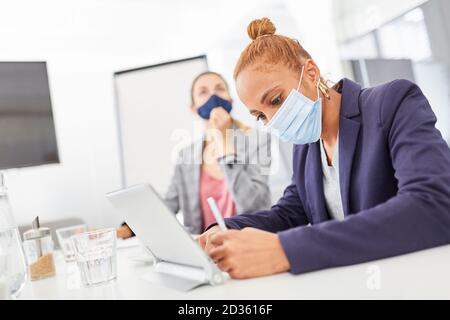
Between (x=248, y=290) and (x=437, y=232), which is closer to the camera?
(x=248, y=290)

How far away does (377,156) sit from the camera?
3.02 feet

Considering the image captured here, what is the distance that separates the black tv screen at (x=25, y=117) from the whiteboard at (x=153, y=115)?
0.41 metres

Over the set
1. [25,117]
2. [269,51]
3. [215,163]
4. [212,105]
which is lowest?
[215,163]

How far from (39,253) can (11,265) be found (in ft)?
0.87

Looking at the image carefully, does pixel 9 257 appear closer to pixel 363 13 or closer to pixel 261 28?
pixel 261 28

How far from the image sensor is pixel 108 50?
270 centimetres

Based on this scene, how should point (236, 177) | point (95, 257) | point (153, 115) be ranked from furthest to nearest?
point (153, 115) < point (236, 177) < point (95, 257)

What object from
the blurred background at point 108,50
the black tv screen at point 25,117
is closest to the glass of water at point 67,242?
the black tv screen at point 25,117

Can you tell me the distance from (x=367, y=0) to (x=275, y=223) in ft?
4.77

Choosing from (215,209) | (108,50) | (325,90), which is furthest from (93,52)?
(215,209)

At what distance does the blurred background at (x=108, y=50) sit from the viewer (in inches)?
87.9

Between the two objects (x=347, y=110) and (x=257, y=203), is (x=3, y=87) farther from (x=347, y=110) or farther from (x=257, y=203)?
(x=347, y=110)

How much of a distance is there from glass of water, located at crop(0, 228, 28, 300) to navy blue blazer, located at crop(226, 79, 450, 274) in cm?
45
